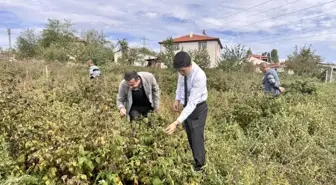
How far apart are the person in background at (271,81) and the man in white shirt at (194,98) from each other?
3.50 metres

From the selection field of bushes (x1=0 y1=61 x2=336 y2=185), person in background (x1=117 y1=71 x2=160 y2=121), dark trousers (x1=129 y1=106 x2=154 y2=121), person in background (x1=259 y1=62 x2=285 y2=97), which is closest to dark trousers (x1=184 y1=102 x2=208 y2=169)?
field of bushes (x1=0 y1=61 x2=336 y2=185)

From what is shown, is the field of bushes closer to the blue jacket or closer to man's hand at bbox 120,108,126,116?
man's hand at bbox 120,108,126,116

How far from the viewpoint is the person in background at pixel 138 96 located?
13.4ft

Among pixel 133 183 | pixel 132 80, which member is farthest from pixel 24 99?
pixel 133 183

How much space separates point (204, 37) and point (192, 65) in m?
48.4

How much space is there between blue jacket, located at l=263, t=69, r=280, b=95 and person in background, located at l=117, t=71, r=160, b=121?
3388 millimetres

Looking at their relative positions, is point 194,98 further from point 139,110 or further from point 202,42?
point 202,42

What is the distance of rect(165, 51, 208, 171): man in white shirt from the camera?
308 cm

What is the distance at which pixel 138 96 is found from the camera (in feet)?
13.7

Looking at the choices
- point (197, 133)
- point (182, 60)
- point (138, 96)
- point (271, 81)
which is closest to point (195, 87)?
point (182, 60)

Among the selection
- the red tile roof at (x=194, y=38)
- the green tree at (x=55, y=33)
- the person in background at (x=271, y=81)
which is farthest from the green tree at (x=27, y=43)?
the person in background at (x=271, y=81)

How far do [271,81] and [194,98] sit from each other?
153 inches

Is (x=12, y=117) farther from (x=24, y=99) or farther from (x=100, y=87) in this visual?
(x=100, y=87)

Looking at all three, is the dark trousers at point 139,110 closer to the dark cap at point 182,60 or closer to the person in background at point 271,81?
the dark cap at point 182,60
